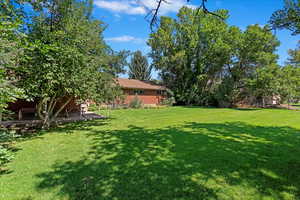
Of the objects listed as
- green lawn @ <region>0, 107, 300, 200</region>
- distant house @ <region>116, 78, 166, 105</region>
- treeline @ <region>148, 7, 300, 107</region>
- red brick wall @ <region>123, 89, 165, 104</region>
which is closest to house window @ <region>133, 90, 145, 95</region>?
distant house @ <region>116, 78, 166, 105</region>

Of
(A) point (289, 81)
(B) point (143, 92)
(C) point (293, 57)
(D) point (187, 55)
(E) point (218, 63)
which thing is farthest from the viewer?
(C) point (293, 57)

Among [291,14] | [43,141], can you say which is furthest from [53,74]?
[291,14]

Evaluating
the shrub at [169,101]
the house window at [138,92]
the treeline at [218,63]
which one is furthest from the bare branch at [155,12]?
the shrub at [169,101]

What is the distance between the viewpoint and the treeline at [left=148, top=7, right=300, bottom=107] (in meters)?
20.5

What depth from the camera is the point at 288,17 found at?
3705mm

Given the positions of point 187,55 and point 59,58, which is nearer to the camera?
point 59,58

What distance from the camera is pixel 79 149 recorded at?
5359 mm

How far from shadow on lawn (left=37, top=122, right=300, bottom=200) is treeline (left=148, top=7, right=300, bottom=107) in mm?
17878

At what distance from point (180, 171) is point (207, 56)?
925 inches

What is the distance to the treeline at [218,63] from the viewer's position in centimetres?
2045

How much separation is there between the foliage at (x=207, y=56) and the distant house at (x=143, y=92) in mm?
2770

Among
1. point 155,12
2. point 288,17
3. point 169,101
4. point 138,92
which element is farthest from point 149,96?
point 155,12

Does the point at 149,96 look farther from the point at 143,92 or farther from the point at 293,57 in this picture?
the point at 293,57

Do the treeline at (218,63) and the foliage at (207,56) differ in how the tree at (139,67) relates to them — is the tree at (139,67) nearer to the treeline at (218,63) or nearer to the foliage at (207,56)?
the foliage at (207,56)
